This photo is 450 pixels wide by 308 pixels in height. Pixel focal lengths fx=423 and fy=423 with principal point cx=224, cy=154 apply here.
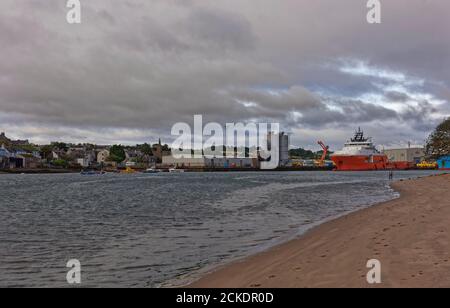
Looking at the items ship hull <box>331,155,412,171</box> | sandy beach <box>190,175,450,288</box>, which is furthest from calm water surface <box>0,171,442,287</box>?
ship hull <box>331,155,412,171</box>

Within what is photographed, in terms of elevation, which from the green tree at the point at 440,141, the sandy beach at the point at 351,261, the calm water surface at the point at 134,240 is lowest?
the calm water surface at the point at 134,240

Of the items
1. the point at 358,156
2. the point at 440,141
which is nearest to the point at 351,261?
the point at 440,141

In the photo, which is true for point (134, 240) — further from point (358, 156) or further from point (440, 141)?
point (358, 156)

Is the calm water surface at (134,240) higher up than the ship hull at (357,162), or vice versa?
the ship hull at (357,162)

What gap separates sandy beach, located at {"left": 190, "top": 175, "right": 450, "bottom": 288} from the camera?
30.5ft

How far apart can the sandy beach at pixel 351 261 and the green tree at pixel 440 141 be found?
245 ft

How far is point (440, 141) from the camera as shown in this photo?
278ft

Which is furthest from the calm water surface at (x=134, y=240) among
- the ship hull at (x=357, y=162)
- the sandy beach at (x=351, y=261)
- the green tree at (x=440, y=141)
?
the ship hull at (x=357, y=162)

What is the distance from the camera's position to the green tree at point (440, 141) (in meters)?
A: 84.2

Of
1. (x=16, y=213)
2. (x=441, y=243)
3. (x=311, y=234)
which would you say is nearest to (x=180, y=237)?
(x=311, y=234)

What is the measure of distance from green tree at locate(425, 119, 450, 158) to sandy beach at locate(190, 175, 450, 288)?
7466 centimetres

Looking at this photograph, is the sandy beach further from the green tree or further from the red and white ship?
the red and white ship

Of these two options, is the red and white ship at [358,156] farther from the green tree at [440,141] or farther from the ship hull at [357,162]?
the green tree at [440,141]
